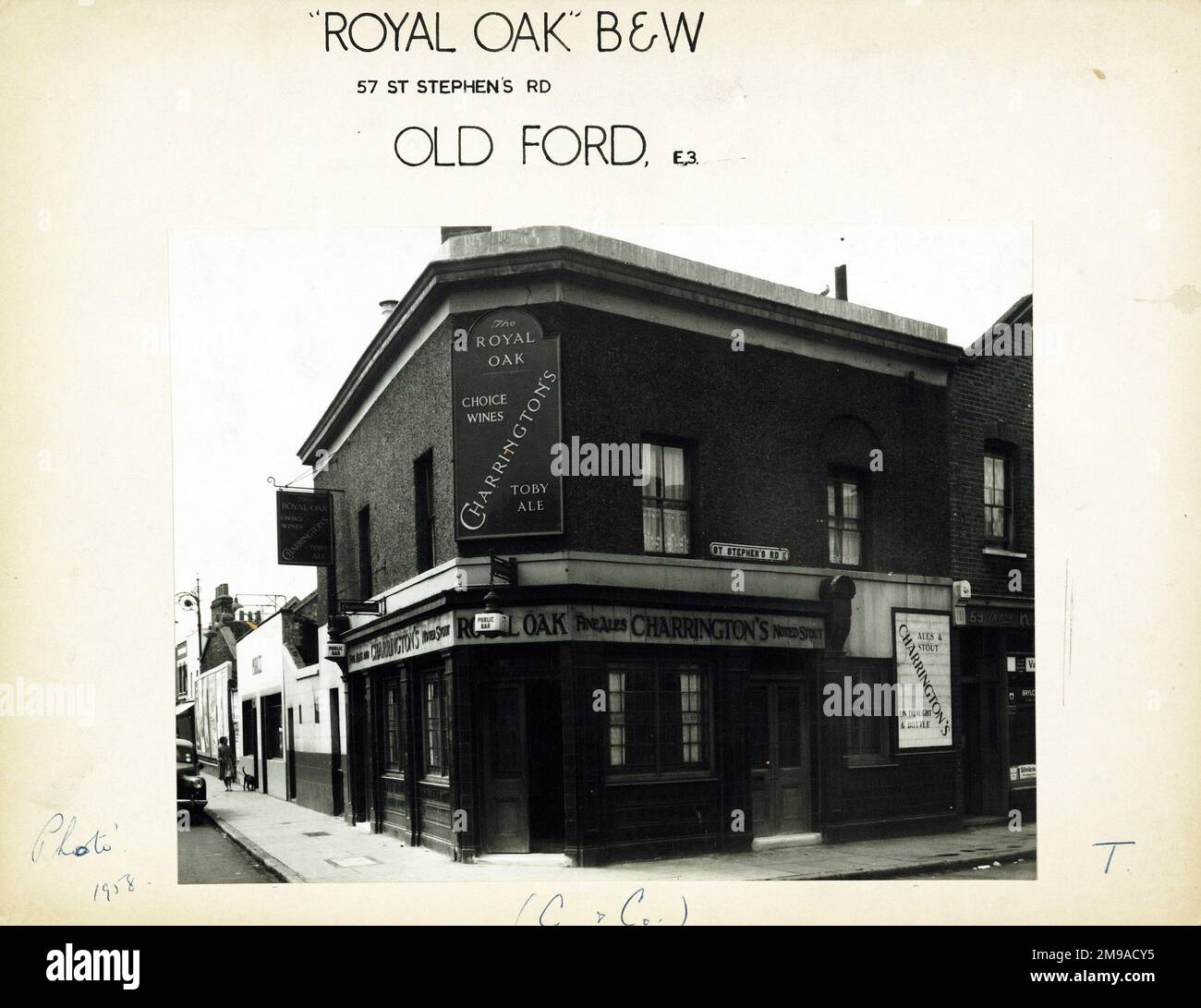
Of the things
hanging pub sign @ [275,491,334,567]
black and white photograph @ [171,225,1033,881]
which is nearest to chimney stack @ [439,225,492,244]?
black and white photograph @ [171,225,1033,881]

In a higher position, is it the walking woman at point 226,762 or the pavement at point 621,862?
the walking woman at point 226,762

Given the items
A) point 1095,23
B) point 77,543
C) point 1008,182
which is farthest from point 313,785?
point 1095,23

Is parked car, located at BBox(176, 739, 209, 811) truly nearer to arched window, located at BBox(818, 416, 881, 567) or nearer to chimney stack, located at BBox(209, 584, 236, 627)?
chimney stack, located at BBox(209, 584, 236, 627)

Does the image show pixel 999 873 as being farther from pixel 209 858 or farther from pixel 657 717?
pixel 209 858

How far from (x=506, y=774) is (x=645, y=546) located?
2.46m

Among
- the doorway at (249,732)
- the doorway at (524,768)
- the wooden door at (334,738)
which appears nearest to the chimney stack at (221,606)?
the doorway at (524,768)

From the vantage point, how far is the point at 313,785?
11.7 m

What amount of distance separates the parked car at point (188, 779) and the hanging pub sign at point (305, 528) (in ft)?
5.99

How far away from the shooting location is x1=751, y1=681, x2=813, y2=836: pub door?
937 cm

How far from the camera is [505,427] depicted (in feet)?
29.6

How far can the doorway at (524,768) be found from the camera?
9039 millimetres

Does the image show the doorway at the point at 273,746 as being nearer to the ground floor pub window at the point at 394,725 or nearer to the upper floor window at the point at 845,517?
the ground floor pub window at the point at 394,725

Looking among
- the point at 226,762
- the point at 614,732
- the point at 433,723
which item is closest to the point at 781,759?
the point at 614,732
